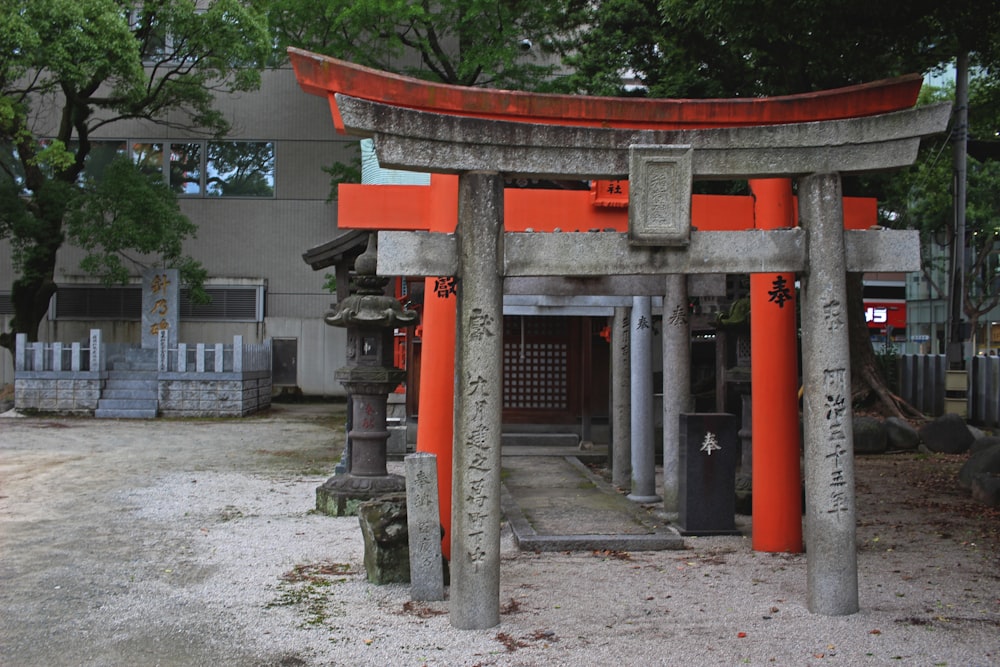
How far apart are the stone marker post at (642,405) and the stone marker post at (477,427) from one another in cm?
540

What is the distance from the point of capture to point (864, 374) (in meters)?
18.7

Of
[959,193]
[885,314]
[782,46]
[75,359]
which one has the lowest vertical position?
[75,359]

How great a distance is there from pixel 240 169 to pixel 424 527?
993 inches

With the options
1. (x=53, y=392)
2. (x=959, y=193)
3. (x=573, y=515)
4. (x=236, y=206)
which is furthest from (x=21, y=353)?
(x=959, y=193)

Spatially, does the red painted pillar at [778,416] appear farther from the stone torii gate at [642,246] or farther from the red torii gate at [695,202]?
the stone torii gate at [642,246]

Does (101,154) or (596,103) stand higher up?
(101,154)

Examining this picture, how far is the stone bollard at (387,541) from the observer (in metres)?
7.06

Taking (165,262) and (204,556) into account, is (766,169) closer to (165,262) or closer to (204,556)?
(204,556)

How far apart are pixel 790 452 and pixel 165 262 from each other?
23.3 metres

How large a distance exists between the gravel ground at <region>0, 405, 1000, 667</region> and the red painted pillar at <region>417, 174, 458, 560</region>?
104cm

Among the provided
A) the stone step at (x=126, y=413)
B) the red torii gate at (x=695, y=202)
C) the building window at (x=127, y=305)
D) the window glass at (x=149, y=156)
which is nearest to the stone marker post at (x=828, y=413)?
the red torii gate at (x=695, y=202)

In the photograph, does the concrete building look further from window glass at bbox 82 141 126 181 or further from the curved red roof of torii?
the curved red roof of torii

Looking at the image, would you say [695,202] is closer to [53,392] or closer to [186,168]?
[53,392]

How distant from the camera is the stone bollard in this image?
7062 millimetres
